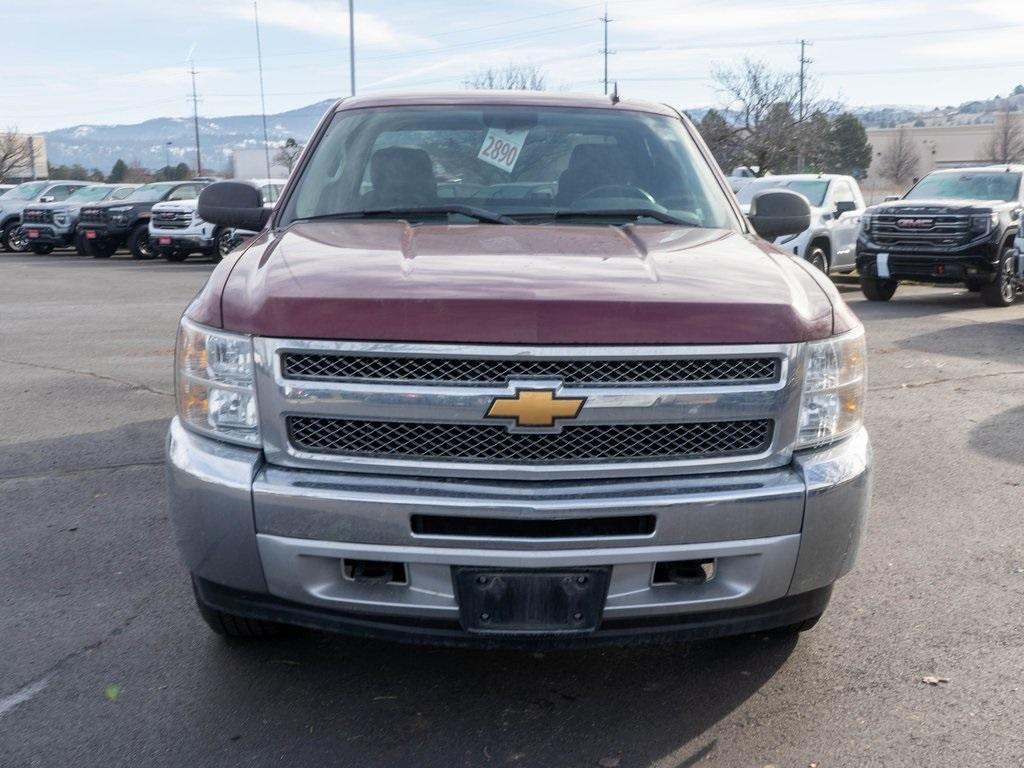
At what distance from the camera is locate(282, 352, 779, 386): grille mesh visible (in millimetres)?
2955

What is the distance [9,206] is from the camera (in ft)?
101

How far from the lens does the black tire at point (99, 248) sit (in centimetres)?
2653

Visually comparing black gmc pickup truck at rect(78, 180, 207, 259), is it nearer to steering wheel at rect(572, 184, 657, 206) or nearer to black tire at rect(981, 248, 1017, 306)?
black tire at rect(981, 248, 1017, 306)

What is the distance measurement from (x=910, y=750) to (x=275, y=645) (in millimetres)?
1981

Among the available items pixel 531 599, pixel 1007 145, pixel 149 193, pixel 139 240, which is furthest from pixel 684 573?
pixel 1007 145

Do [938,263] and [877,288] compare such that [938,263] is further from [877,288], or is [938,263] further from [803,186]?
[803,186]

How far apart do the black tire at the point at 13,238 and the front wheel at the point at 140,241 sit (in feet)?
18.4

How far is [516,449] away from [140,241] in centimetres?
2451

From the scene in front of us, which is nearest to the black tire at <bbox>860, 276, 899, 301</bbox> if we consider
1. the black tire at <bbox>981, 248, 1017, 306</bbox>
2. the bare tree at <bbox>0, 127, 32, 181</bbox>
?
the black tire at <bbox>981, 248, 1017, 306</bbox>

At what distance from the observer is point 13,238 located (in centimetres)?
3006

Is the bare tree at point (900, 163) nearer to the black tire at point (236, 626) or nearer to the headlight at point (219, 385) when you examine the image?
the black tire at point (236, 626)

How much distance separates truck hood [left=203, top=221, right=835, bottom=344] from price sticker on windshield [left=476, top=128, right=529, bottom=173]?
100 centimetres

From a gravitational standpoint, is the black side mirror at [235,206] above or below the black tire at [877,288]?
above

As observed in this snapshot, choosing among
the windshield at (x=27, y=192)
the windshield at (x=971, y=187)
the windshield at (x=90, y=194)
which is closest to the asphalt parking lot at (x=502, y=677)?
the windshield at (x=971, y=187)
